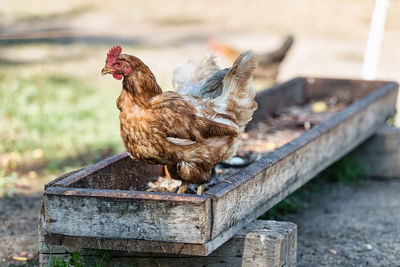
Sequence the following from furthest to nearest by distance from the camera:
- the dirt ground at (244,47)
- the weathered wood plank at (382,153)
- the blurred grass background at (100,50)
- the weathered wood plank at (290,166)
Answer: the blurred grass background at (100,50)
the weathered wood plank at (382,153)
the dirt ground at (244,47)
the weathered wood plank at (290,166)

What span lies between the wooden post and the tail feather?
802 mm

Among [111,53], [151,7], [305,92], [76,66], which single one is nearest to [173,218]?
[111,53]

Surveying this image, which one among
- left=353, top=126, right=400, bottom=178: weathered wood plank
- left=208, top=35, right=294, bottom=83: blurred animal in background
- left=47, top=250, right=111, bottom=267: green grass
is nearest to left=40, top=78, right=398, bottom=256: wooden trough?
left=47, top=250, right=111, bottom=267: green grass

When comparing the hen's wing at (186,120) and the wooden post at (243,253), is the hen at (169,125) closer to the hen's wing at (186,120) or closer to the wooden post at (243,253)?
the hen's wing at (186,120)

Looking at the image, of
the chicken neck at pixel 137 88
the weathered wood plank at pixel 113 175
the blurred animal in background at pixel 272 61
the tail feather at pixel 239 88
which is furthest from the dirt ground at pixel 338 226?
the blurred animal in background at pixel 272 61

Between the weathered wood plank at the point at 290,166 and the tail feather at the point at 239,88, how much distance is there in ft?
1.24

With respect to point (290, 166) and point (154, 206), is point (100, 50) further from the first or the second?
point (154, 206)

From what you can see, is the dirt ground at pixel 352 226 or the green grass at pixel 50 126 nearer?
the dirt ground at pixel 352 226

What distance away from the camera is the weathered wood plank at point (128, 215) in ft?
10.8

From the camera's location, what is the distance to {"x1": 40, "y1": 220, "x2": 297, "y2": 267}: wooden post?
360 cm

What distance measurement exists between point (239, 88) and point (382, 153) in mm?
3080

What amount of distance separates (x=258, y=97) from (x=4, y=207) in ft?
9.09

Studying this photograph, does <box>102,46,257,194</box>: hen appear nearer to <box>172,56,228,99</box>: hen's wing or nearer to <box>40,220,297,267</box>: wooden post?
<box>40,220,297,267</box>: wooden post

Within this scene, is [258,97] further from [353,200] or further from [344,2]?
[344,2]
